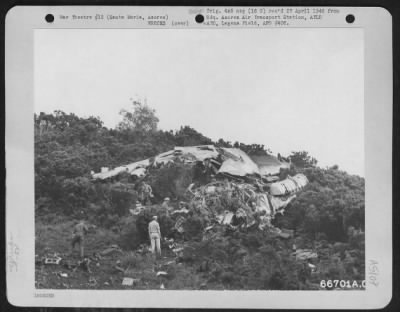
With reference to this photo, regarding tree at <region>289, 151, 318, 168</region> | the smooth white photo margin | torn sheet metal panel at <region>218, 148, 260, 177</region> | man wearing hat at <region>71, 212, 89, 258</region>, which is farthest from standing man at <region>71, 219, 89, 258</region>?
tree at <region>289, 151, 318, 168</region>

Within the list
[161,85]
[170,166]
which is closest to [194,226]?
[170,166]

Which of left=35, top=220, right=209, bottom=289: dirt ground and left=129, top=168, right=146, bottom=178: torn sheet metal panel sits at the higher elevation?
left=129, top=168, right=146, bottom=178: torn sheet metal panel

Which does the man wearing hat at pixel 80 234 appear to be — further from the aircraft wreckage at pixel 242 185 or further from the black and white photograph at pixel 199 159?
the aircraft wreckage at pixel 242 185

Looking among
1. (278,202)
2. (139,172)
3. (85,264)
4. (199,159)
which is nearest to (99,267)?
(85,264)

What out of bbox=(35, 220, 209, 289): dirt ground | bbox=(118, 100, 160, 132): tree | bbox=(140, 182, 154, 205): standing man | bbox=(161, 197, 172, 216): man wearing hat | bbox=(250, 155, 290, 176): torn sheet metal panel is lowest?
bbox=(35, 220, 209, 289): dirt ground

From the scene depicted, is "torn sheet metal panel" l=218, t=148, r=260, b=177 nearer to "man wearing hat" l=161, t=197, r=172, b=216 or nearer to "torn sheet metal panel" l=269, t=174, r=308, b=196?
"torn sheet metal panel" l=269, t=174, r=308, b=196

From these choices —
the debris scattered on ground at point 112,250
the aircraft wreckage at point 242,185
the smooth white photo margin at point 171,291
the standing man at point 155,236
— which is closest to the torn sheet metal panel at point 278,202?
the aircraft wreckage at point 242,185

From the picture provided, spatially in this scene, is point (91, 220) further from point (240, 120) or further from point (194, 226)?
point (240, 120)

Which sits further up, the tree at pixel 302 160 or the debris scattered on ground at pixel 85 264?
the tree at pixel 302 160
